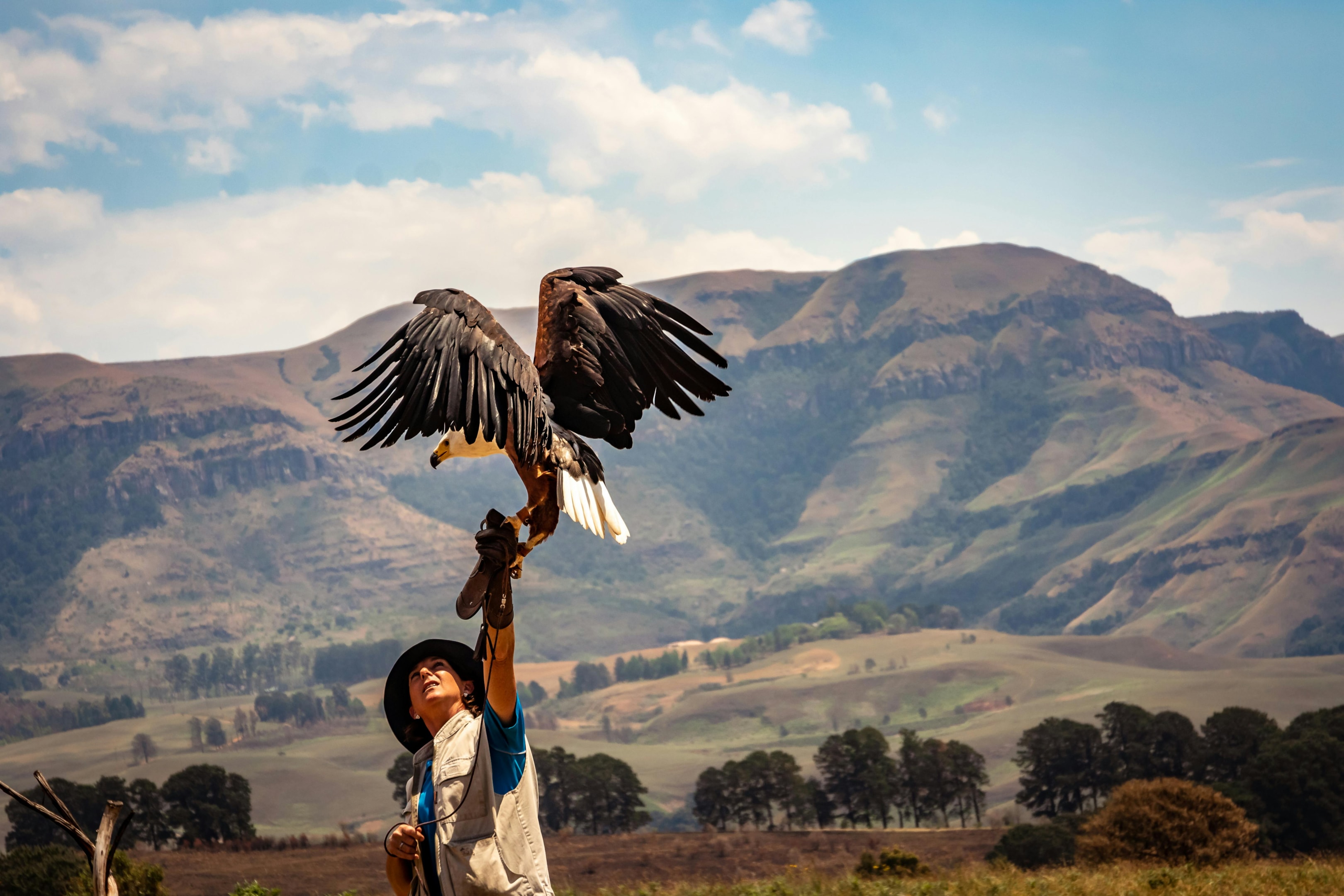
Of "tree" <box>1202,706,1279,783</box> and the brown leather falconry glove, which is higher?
the brown leather falconry glove

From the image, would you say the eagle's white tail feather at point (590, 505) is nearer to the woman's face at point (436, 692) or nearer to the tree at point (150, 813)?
the woman's face at point (436, 692)

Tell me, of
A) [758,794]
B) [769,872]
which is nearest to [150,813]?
[769,872]

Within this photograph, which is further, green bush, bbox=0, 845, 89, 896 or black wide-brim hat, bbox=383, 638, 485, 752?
green bush, bbox=0, 845, 89, 896

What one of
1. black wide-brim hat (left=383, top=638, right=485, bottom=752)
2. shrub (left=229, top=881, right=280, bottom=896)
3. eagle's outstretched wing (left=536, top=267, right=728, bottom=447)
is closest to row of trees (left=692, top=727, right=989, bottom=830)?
shrub (left=229, top=881, right=280, bottom=896)

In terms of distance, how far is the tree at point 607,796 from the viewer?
101 m

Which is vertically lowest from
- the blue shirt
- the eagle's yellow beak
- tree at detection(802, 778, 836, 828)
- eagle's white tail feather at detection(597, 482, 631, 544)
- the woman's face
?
tree at detection(802, 778, 836, 828)

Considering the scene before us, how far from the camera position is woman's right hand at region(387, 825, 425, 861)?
620 cm

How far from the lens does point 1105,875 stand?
58.1ft

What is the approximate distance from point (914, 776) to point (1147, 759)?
20058 mm

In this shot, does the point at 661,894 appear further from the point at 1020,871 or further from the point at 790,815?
the point at 790,815

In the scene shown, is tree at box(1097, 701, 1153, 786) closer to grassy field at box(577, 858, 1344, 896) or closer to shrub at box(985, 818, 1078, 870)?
shrub at box(985, 818, 1078, 870)

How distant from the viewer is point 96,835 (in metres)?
7.27

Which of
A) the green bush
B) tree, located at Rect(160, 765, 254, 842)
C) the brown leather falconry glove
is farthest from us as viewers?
tree, located at Rect(160, 765, 254, 842)

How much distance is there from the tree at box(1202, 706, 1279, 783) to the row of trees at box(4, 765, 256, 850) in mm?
67856
